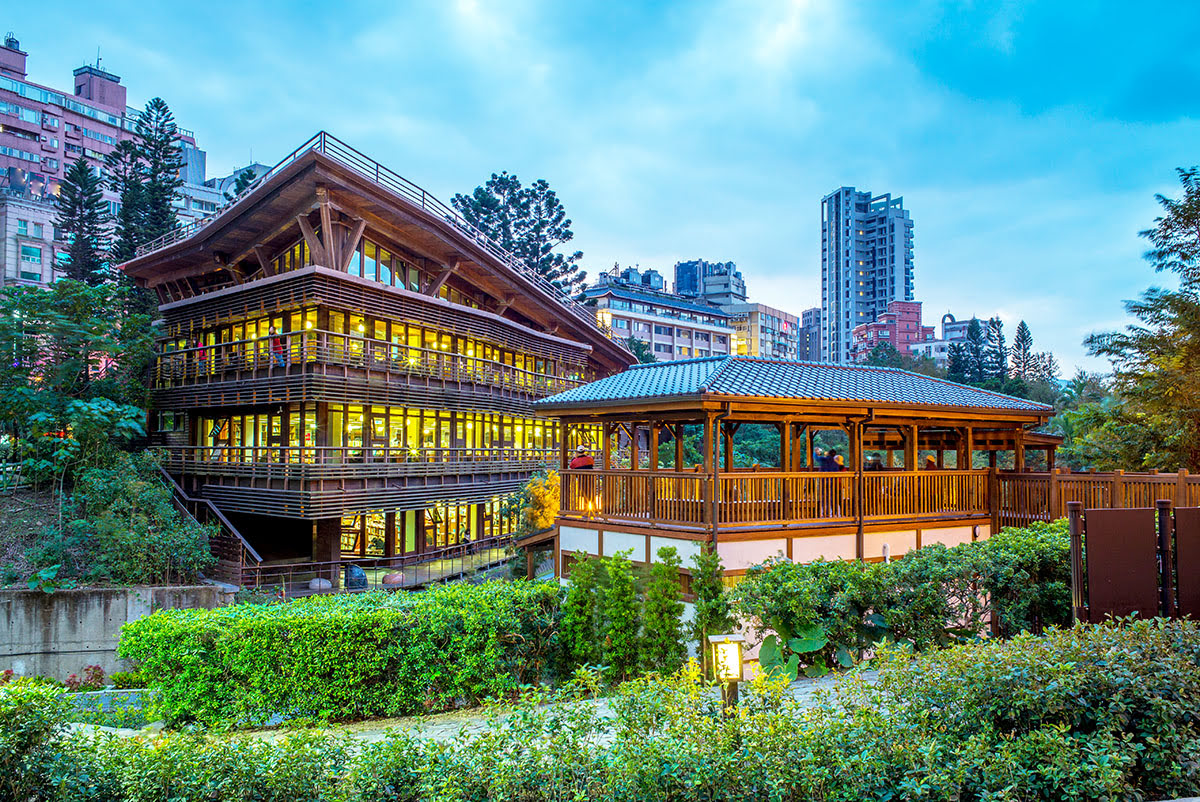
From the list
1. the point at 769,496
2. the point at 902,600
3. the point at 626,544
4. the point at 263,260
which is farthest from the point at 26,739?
the point at 263,260

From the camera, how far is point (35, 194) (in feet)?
219

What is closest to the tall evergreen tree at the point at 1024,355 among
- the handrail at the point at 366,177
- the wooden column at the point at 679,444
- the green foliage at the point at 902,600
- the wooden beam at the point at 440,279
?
the handrail at the point at 366,177

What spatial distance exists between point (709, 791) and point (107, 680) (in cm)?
A: 1672

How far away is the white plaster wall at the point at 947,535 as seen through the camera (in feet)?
46.2

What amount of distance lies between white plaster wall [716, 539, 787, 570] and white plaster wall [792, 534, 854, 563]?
0.42 m

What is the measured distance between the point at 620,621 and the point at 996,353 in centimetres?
6684

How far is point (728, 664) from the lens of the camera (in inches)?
246

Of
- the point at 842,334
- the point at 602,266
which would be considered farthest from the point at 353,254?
the point at 602,266

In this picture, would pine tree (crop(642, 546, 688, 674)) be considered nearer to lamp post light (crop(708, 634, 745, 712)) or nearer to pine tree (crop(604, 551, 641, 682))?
pine tree (crop(604, 551, 641, 682))

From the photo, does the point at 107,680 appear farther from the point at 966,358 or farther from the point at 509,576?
the point at 966,358

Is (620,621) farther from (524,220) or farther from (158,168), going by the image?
(524,220)

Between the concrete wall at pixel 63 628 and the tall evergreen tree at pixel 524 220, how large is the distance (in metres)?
35.3

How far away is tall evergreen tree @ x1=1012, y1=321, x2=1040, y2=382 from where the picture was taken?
70625 mm

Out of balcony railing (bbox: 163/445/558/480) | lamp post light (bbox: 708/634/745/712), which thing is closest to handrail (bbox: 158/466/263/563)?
balcony railing (bbox: 163/445/558/480)
